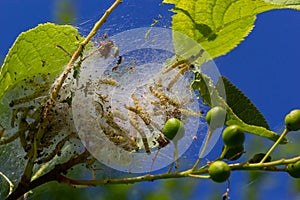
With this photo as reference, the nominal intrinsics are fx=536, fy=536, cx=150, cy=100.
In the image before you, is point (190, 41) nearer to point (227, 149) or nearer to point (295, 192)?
point (227, 149)

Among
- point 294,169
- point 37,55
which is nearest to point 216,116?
point 294,169

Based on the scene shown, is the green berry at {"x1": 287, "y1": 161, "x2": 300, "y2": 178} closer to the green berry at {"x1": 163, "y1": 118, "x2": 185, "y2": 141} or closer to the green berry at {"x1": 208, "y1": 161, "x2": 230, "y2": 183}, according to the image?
the green berry at {"x1": 208, "y1": 161, "x2": 230, "y2": 183}

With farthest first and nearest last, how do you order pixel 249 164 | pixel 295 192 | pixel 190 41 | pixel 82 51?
pixel 295 192 → pixel 190 41 → pixel 82 51 → pixel 249 164

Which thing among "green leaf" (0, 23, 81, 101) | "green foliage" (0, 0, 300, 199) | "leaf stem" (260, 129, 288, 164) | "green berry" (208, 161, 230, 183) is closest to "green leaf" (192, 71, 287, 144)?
"green foliage" (0, 0, 300, 199)

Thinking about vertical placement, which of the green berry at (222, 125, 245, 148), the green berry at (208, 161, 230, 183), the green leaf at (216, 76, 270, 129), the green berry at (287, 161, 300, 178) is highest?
the green leaf at (216, 76, 270, 129)

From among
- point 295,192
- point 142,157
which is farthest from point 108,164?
point 295,192

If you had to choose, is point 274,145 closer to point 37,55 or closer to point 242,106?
point 242,106
